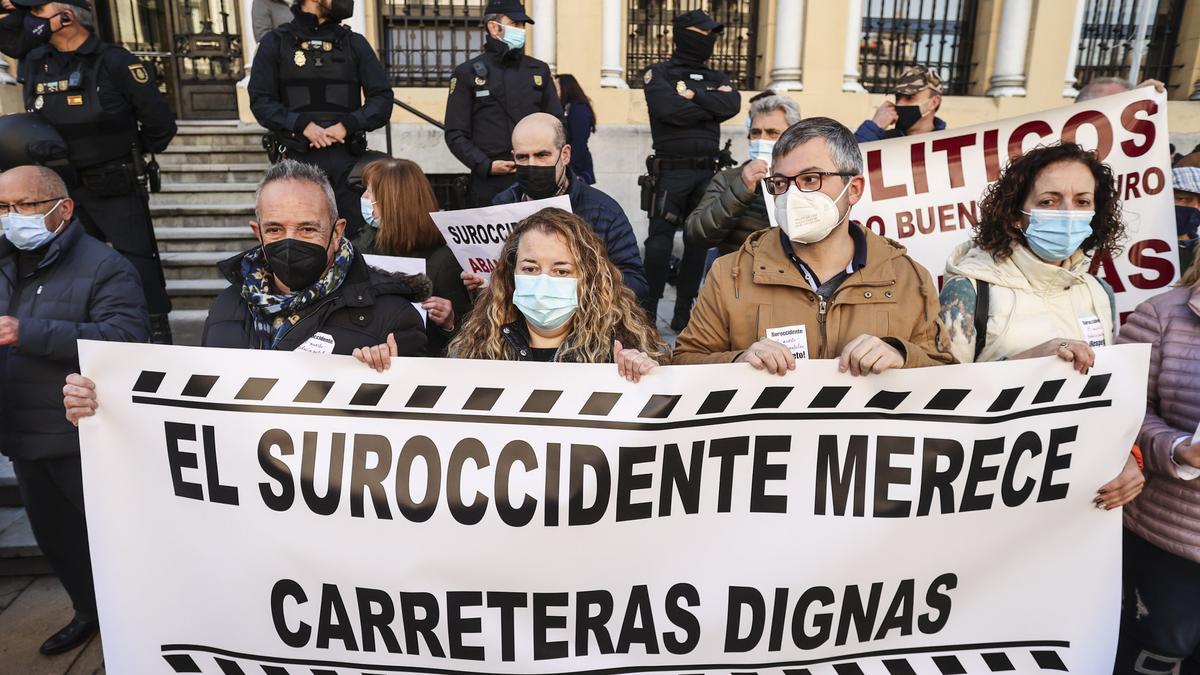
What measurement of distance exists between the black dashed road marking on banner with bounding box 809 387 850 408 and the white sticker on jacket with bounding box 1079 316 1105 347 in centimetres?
92

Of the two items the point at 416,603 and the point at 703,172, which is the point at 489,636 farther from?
the point at 703,172

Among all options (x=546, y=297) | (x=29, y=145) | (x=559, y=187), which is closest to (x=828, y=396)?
(x=546, y=297)

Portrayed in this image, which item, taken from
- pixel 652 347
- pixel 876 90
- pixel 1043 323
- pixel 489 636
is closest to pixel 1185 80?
pixel 876 90

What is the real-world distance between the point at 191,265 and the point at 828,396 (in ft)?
21.3

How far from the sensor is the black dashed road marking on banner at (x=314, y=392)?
2.13m

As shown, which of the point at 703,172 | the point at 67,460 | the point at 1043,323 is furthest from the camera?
the point at 703,172

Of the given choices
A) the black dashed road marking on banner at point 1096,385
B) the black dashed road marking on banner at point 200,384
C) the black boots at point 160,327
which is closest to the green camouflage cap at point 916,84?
the black dashed road marking on banner at point 1096,385

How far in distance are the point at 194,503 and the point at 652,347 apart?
1.45 m

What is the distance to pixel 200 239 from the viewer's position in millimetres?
7145

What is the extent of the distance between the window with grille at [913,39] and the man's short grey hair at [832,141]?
30.1 feet

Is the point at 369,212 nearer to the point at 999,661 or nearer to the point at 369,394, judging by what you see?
the point at 369,394

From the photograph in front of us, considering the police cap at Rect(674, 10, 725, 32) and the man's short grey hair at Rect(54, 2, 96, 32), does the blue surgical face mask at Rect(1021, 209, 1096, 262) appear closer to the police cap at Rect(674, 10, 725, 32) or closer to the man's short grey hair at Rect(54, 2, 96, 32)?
the police cap at Rect(674, 10, 725, 32)

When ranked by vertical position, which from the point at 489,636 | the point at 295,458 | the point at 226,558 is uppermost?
the point at 295,458

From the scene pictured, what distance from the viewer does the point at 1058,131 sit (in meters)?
3.70
